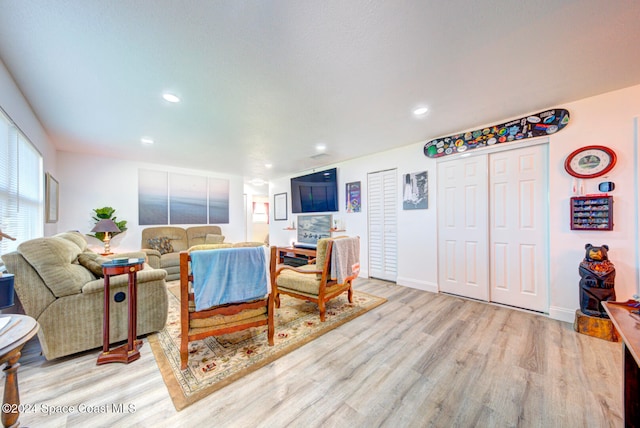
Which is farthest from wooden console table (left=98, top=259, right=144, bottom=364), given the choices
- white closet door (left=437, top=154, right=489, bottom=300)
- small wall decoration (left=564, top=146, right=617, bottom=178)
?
small wall decoration (left=564, top=146, right=617, bottom=178)

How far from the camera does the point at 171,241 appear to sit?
4.82 metres

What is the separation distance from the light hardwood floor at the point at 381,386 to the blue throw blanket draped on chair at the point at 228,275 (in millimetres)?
593

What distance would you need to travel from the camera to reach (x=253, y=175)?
610 cm

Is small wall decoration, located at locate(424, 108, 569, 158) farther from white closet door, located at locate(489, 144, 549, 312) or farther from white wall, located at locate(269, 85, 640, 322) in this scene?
white closet door, located at locate(489, 144, 549, 312)

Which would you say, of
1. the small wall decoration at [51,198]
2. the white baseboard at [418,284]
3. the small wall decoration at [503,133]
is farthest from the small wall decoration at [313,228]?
the small wall decoration at [51,198]

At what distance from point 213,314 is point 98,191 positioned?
440 centimetres

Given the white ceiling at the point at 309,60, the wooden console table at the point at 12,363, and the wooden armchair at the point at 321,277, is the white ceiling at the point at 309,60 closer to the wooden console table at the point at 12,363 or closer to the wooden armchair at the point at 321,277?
the wooden armchair at the point at 321,277

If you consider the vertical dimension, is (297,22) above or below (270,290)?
above

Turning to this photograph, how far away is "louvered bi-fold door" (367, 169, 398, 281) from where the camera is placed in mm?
4043

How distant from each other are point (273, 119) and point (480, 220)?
3.02 meters

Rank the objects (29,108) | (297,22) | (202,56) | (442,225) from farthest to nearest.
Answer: (442,225), (29,108), (202,56), (297,22)

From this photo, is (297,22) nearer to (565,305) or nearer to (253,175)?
(565,305)

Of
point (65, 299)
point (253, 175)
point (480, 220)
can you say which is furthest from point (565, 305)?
point (253, 175)

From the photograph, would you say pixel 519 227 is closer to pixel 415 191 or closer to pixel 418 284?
pixel 415 191
